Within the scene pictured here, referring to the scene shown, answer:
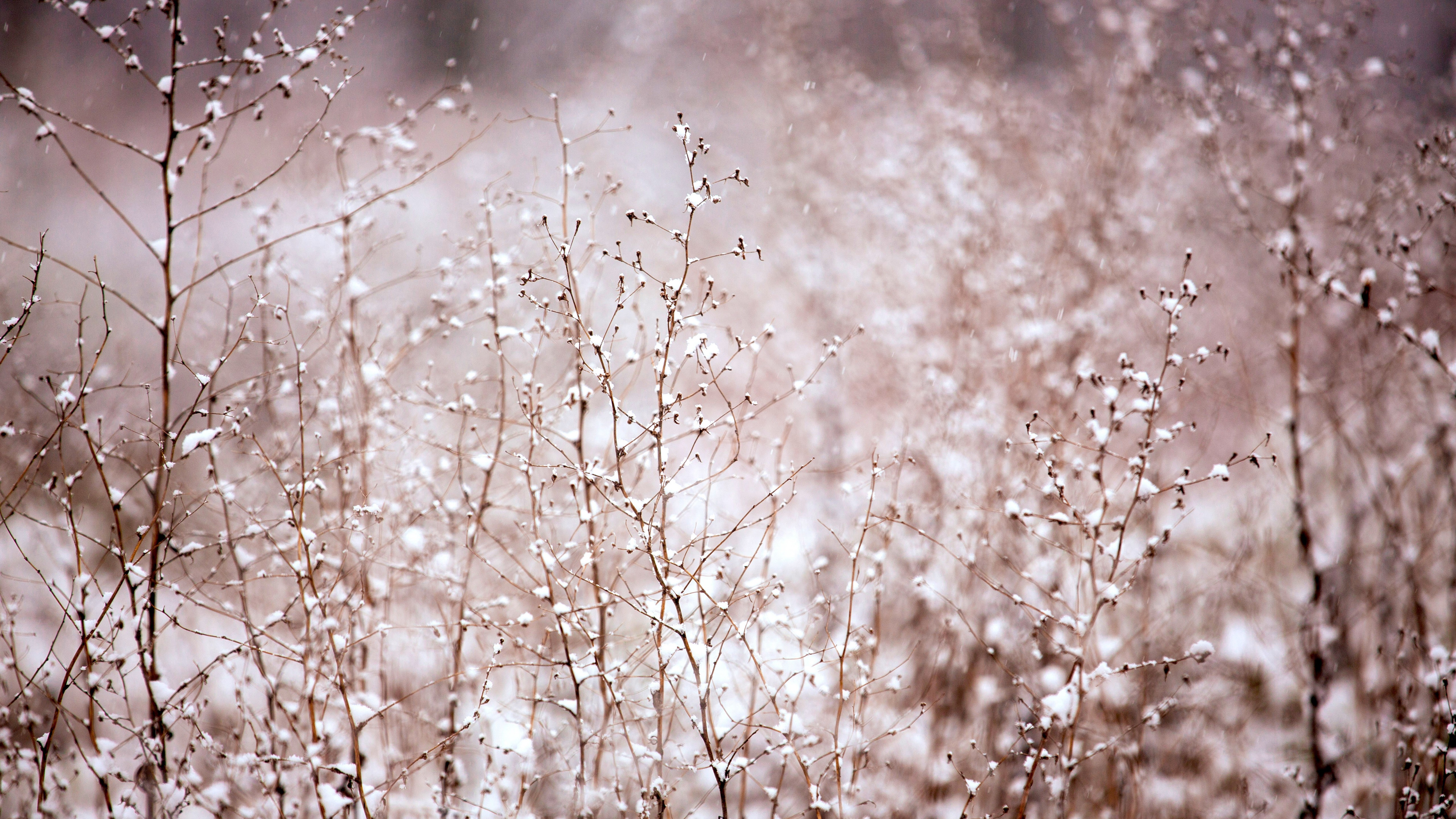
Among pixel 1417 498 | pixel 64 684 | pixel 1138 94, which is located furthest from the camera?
pixel 1417 498

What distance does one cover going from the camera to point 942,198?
6.82 meters

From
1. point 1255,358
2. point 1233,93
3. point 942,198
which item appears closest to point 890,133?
point 942,198

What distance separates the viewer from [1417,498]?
19.8 feet

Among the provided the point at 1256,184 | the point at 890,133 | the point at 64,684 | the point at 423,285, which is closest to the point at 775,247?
the point at 890,133

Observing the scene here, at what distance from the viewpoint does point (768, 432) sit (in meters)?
10.1

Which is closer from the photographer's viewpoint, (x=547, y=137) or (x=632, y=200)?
(x=632, y=200)

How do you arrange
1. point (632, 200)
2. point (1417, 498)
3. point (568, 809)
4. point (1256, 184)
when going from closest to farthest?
point (568, 809) → point (1256, 184) → point (1417, 498) → point (632, 200)

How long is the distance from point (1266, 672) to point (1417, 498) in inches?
79.1

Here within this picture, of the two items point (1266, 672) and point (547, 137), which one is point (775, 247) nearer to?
point (547, 137)

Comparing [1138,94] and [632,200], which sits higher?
[632,200]

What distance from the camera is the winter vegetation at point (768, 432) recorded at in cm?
251

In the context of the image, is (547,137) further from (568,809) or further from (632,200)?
(568,809)

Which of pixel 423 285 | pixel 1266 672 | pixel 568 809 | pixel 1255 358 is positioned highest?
pixel 423 285

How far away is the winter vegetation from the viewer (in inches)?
98.7
